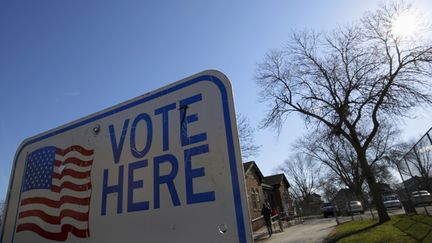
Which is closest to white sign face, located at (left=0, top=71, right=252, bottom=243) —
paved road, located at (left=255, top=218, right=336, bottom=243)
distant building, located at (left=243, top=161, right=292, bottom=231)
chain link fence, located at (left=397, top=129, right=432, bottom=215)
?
chain link fence, located at (left=397, top=129, right=432, bottom=215)

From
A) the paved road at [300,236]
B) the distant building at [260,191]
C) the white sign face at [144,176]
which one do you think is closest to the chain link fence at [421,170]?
the paved road at [300,236]

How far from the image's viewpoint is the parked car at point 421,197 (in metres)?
10.2

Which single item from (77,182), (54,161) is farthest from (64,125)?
(77,182)

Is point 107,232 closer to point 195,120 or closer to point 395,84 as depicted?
point 195,120

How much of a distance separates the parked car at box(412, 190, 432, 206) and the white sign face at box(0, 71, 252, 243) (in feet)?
38.0

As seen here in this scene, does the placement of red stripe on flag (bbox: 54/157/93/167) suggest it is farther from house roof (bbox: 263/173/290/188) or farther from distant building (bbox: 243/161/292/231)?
house roof (bbox: 263/173/290/188)

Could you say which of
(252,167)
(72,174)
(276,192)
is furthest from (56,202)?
(276,192)

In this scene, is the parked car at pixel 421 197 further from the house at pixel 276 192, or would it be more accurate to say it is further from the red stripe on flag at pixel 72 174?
the house at pixel 276 192

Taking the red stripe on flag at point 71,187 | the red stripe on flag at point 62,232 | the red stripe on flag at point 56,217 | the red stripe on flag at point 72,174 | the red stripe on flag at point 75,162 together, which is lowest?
the red stripe on flag at point 62,232

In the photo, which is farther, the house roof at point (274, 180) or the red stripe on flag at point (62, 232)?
the house roof at point (274, 180)

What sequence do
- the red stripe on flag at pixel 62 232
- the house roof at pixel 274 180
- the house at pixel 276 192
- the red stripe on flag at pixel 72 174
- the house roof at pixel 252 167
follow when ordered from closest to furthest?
the red stripe on flag at pixel 62 232, the red stripe on flag at pixel 72 174, the house roof at pixel 252 167, the house at pixel 276 192, the house roof at pixel 274 180

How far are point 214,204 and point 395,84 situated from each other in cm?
1651

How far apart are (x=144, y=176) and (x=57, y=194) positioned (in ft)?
1.78

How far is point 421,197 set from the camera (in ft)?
37.3
